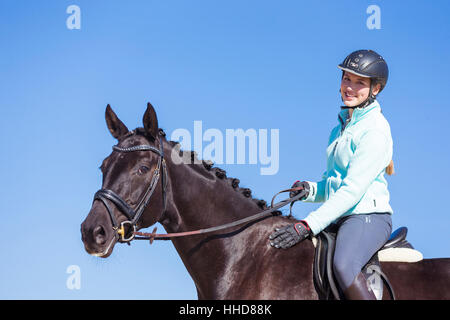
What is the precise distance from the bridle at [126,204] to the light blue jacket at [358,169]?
1818mm

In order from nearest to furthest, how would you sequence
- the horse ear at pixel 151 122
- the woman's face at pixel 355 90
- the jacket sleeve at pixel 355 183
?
the jacket sleeve at pixel 355 183, the horse ear at pixel 151 122, the woman's face at pixel 355 90

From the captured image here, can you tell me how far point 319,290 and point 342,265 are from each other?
453 millimetres

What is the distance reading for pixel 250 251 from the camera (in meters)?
5.85

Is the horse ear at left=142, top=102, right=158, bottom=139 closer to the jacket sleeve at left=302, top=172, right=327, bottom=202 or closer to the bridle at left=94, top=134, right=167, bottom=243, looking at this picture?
the bridle at left=94, top=134, right=167, bottom=243

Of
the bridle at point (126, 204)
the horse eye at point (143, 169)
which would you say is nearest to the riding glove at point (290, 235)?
the bridle at point (126, 204)

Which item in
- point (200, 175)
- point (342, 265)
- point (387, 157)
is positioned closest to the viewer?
point (342, 265)

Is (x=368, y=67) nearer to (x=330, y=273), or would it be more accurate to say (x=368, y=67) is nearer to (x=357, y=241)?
(x=357, y=241)

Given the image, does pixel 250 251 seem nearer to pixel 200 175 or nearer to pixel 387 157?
pixel 200 175

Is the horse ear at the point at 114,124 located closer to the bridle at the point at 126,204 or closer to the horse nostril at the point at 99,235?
the bridle at the point at 126,204

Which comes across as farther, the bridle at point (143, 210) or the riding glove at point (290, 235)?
the riding glove at point (290, 235)

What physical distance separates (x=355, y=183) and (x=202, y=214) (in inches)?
72.9

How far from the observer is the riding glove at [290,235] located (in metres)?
5.60
